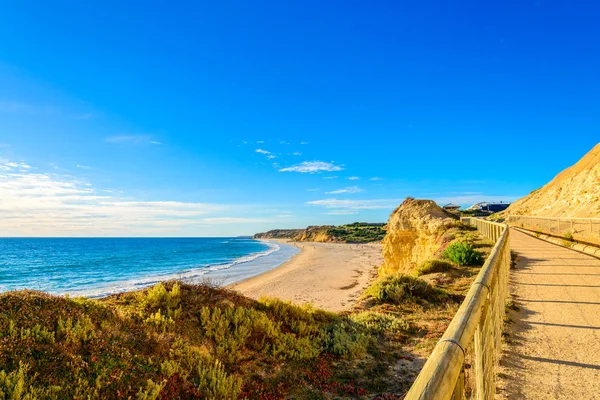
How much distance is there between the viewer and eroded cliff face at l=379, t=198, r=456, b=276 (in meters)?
23.5

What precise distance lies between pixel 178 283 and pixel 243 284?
987 inches

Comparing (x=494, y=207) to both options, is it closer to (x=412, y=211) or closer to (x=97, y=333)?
(x=412, y=211)

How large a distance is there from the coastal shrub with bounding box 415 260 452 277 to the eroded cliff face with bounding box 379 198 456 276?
839cm

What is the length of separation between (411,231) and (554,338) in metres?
20.5

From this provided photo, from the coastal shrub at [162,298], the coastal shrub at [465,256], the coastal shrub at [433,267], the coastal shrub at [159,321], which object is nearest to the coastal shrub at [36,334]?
the coastal shrub at [159,321]

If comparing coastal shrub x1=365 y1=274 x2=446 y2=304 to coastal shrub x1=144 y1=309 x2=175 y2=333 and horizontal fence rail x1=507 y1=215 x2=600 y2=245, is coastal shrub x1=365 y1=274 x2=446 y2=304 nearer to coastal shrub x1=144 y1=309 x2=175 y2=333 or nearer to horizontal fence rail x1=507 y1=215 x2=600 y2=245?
coastal shrub x1=144 y1=309 x2=175 y2=333

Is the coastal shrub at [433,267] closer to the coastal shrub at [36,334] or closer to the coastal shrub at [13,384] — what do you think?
the coastal shrub at [36,334]

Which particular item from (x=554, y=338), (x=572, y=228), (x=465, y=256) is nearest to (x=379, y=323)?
(x=554, y=338)

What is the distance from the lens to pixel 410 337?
7539mm

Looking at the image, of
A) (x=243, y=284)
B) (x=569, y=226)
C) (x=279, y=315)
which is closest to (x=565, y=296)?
(x=279, y=315)

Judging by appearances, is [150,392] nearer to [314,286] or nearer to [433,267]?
[433,267]

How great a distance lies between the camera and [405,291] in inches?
413

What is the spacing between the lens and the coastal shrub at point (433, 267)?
46.3ft

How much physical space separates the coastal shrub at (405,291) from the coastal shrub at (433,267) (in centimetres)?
354
